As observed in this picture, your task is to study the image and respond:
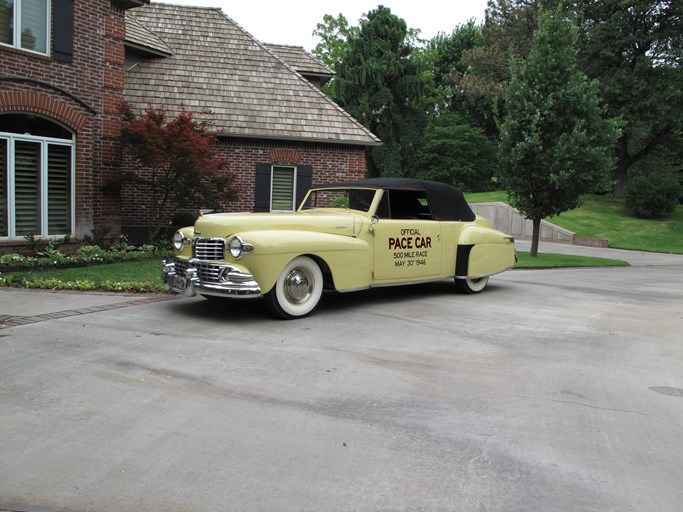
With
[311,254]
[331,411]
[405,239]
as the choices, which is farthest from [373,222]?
[331,411]

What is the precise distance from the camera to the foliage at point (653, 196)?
103 feet

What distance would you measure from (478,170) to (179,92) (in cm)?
2916

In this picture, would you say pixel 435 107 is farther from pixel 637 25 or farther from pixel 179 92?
pixel 179 92

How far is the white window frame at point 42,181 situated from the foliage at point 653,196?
2854cm

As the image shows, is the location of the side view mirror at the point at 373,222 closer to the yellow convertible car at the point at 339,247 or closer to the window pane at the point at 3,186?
the yellow convertible car at the point at 339,247

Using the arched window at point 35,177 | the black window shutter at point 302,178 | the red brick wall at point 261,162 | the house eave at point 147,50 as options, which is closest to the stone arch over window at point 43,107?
the arched window at point 35,177

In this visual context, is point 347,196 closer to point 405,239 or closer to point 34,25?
point 405,239

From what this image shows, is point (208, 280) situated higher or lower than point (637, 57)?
lower

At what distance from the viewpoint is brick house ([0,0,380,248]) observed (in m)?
11.8

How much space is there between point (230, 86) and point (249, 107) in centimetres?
96

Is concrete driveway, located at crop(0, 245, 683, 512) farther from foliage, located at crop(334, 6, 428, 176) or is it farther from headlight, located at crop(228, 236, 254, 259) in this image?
foliage, located at crop(334, 6, 428, 176)

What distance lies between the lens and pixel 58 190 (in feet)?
41.5

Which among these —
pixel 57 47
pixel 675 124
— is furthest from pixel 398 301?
pixel 675 124

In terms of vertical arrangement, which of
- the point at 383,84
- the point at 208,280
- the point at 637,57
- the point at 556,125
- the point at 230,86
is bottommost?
the point at 208,280
